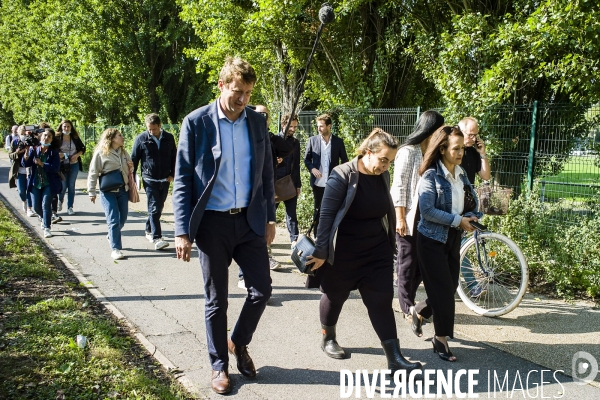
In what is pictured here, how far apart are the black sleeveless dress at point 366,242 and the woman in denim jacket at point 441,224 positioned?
1.25 feet

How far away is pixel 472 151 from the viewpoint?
19.7 ft

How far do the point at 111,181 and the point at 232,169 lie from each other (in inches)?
182

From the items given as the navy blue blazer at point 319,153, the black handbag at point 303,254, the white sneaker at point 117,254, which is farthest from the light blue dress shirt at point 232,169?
the white sneaker at point 117,254

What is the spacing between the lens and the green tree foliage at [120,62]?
68.7 ft

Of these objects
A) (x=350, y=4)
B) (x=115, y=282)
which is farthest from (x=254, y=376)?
(x=350, y=4)

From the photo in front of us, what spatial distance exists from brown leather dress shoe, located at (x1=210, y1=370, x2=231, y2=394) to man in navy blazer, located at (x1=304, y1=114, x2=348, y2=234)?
4.64 meters

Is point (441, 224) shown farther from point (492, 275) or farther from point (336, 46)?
point (336, 46)

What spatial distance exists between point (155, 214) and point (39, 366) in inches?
184

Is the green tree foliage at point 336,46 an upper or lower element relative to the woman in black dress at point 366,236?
upper

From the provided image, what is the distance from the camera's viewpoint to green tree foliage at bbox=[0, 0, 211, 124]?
2094 centimetres

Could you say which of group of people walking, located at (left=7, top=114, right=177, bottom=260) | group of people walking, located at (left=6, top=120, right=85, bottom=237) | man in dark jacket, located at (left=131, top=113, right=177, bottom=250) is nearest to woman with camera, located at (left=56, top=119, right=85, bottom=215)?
group of people walking, located at (left=6, top=120, right=85, bottom=237)

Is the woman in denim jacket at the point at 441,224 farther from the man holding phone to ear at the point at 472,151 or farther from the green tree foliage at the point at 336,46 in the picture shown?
the green tree foliage at the point at 336,46

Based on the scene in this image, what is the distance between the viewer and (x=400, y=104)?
12961 mm

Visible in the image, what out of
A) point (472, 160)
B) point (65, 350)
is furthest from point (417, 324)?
point (65, 350)
